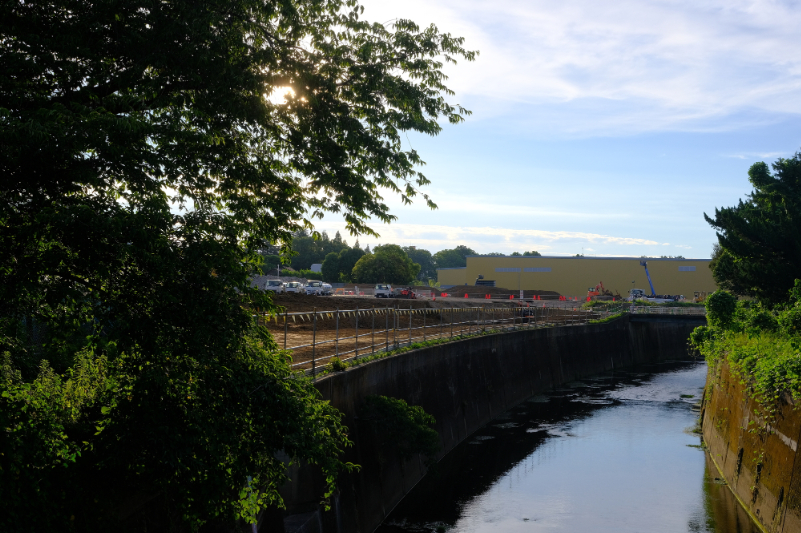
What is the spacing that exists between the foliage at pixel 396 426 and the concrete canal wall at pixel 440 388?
35 centimetres

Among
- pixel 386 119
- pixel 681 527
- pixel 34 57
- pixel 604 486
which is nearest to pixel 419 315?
pixel 604 486

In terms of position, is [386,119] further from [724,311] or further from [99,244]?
[724,311]

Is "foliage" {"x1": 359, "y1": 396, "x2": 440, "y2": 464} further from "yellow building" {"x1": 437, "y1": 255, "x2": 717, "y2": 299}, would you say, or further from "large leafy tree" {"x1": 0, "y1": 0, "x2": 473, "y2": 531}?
"yellow building" {"x1": 437, "y1": 255, "x2": 717, "y2": 299}

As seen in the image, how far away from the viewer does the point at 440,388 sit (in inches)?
974

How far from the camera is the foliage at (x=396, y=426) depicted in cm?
1731

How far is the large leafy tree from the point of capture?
7516 millimetres

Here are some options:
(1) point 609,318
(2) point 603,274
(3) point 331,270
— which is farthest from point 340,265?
(1) point 609,318

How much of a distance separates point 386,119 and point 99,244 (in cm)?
599

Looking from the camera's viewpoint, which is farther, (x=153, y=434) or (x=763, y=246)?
(x=763, y=246)

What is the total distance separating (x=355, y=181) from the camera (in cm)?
1211

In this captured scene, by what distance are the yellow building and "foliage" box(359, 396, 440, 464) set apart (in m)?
85.1

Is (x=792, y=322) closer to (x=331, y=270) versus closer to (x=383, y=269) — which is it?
(x=383, y=269)

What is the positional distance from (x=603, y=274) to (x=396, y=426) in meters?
91.4

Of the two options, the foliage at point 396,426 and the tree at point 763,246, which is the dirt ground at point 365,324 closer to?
the foliage at point 396,426
